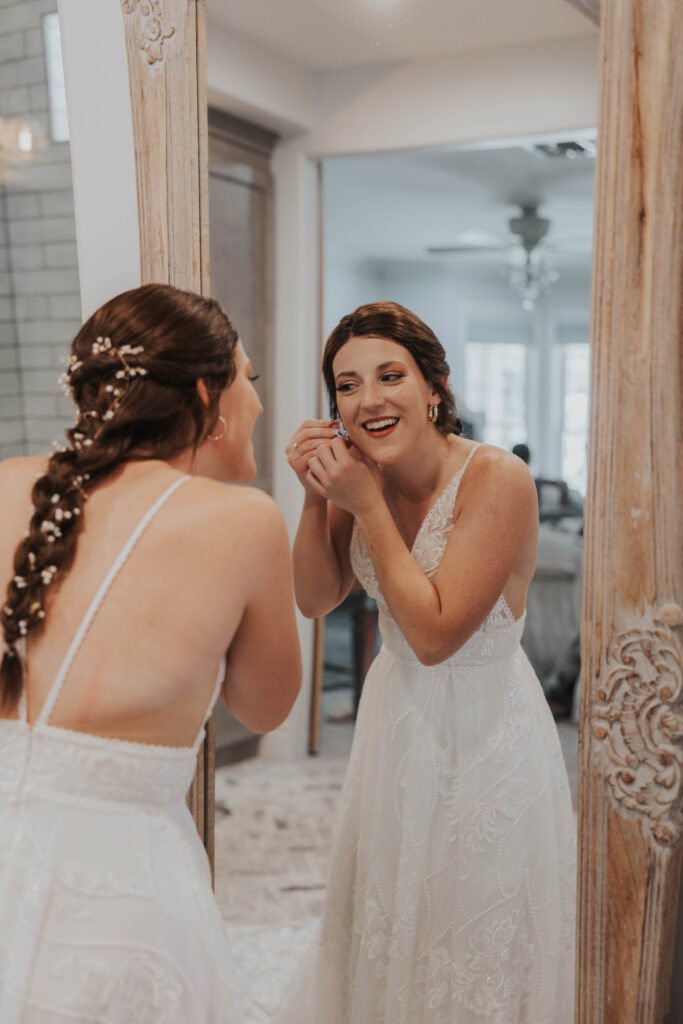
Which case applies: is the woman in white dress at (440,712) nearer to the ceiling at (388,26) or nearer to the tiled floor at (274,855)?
the tiled floor at (274,855)

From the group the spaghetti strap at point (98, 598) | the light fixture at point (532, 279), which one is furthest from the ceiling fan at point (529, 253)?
the spaghetti strap at point (98, 598)

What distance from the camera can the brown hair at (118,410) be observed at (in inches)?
42.1

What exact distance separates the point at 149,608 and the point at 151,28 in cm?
112

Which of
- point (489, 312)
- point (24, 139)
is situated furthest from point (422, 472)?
point (24, 139)

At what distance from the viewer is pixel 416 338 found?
1330 millimetres

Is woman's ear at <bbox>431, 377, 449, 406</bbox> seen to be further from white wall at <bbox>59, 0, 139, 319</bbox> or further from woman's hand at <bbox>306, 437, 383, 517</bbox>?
white wall at <bbox>59, 0, 139, 319</bbox>

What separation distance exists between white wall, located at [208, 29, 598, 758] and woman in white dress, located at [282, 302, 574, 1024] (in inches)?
4.4

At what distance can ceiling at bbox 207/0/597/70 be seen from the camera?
1.24 m

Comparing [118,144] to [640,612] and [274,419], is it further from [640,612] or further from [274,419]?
[640,612]

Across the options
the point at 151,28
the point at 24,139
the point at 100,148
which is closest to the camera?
the point at 151,28

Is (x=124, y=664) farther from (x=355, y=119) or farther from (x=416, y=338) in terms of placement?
(x=355, y=119)

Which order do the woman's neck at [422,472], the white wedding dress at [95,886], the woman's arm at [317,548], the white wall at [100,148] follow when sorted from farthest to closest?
the white wall at [100,148] → the woman's arm at [317,548] → the woman's neck at [422,472] → the white wedding dress at [95,886]

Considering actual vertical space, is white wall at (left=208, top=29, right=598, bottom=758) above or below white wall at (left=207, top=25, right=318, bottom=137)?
below

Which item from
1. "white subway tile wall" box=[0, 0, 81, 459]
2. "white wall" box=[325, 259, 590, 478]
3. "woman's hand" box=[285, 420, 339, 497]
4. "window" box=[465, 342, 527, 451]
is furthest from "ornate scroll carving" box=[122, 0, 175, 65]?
"window" box=[465, 342, 527, 451]
